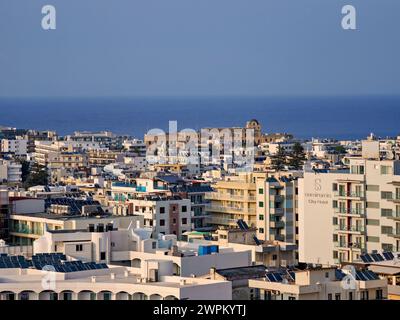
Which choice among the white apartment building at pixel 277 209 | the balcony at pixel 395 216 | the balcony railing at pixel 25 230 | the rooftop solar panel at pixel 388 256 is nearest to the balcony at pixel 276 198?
the white apartment building at pixel 277 209

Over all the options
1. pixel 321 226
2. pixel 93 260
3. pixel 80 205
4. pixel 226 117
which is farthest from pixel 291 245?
pixel 226 117

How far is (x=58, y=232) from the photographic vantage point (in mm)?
12938

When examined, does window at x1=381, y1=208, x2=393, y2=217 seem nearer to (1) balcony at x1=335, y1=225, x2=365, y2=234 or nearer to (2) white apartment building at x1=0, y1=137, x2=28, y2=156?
(1) balcony at x1=335, y1=225, x2=365, y2=234

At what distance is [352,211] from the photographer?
596 inches

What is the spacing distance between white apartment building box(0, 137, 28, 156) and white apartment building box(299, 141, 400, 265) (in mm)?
28347

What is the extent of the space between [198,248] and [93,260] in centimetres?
90

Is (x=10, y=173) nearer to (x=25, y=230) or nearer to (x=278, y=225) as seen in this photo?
(x=278, y=225)

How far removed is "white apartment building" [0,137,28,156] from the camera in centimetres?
4374

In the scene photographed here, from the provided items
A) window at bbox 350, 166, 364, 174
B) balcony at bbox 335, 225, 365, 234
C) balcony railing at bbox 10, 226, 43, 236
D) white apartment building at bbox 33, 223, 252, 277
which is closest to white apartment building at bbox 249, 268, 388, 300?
white apartment building at bbox 33, 223, 252, 277

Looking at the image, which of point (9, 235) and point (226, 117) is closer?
point (9, 235)

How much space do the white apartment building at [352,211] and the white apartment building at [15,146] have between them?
1116 inches

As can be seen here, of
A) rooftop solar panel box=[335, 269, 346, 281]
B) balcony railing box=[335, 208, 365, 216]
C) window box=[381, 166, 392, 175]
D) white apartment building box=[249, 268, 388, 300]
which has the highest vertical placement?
window box=[381, 166, 392, 175]

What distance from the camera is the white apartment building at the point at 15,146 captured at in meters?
43.7

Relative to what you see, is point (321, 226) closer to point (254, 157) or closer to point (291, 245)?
point (291, 245)
